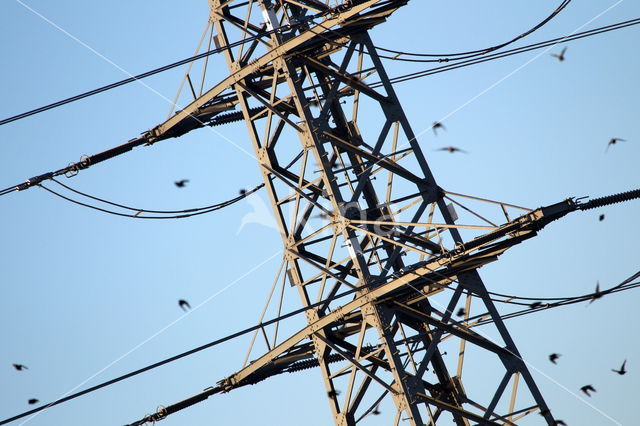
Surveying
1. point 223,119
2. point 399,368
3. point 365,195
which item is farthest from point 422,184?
point 223,119

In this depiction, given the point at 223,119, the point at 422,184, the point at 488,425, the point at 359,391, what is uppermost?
the point at 223,119

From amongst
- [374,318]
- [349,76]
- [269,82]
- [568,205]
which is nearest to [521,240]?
[568,205]

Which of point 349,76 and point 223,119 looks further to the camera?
point 223,119

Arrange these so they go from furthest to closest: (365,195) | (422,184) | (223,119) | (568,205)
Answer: (223,119) → (365,195) → (422,184) → (568,205)

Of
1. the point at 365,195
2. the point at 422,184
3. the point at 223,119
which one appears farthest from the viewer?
the point at 223,119

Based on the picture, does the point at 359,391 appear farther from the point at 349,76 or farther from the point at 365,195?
the point at 349,76

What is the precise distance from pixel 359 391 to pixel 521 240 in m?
4.28

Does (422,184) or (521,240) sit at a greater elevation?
(422,184)

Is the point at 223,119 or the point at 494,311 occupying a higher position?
the point at 223,119

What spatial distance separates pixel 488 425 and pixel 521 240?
3398 mm

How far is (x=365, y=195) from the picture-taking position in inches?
979

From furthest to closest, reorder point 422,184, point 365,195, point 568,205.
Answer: point 365,195, point 422,184, point 568,205

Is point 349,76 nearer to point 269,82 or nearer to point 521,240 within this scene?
point 269,82

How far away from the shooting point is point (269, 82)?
2600cm
